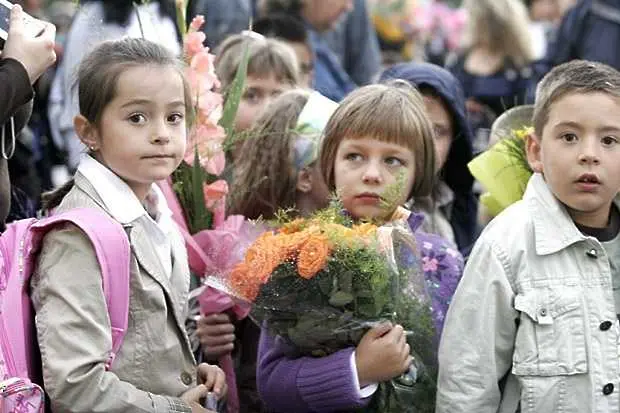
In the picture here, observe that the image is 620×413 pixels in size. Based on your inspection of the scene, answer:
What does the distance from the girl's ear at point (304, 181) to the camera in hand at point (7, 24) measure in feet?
3.68

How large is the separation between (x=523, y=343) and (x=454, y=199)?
61.5 inches

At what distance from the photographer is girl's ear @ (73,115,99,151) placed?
12.4 ft

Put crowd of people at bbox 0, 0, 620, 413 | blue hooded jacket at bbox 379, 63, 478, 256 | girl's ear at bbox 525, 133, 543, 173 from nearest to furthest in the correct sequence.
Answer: crowd of people at bbox 0, 0, 620, 413 → girl's ear at bbox 525, 133, 543, 173 → blue hooded jacket at bbox 379, 63, 478, 256

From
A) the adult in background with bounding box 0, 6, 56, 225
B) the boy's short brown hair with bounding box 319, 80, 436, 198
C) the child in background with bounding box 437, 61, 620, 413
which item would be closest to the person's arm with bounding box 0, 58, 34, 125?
the adult in background with bounding box 0, 6, 56, 225

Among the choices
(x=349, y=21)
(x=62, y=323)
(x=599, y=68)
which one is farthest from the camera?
(x=349, y=21)

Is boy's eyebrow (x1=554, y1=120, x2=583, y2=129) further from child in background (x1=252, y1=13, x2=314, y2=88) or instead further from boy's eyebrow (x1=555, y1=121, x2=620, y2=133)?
child in background (x1=252, y1=13, x2=314, y2=88)

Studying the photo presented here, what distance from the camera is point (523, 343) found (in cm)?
377

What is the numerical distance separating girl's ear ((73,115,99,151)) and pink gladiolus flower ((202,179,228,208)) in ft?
2.18

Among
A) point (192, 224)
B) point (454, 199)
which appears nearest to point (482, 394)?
point (192, 224)

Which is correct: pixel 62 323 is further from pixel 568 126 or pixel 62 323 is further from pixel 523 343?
pixel 568 126

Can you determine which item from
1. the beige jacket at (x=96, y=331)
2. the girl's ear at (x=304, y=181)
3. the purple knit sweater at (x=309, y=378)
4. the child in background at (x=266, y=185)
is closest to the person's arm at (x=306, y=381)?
the purple knit sweater at (x=309, y=378)

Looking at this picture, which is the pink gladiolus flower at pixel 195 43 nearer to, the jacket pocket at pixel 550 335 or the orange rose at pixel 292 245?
the orange rose at pixel 292 245

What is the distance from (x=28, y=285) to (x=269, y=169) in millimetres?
1320

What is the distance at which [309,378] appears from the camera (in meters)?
3.80
